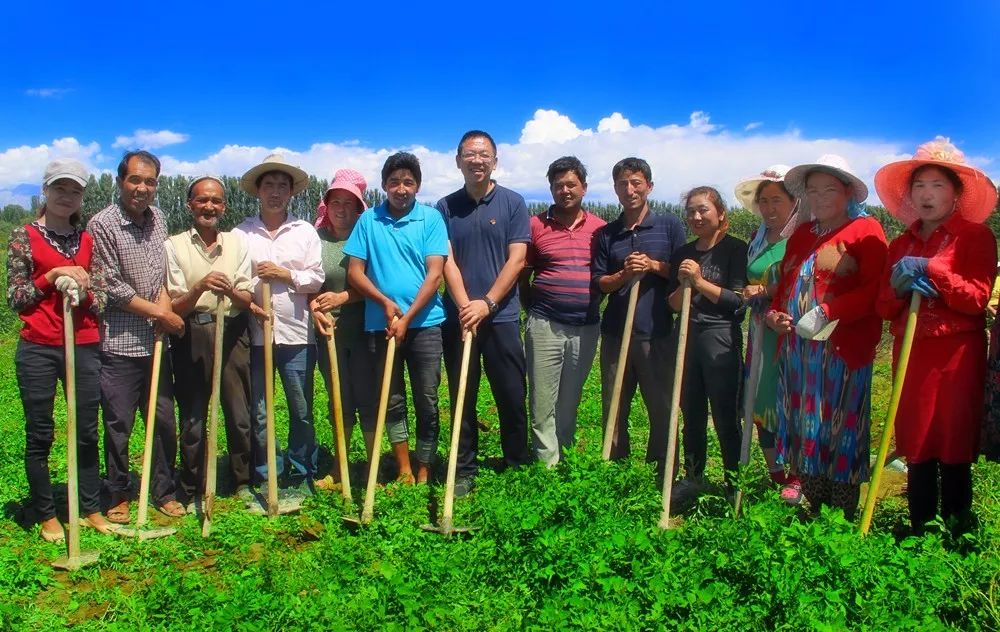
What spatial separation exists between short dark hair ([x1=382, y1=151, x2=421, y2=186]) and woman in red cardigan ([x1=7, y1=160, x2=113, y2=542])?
185 cm

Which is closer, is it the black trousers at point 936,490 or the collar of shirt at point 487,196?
the black trousers at point 936,490

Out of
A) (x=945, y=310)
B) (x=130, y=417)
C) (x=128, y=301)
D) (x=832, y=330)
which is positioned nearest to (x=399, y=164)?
(x=128, y=301)

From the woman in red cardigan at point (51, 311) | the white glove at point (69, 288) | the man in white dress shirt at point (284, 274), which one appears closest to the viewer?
the white glove at point (69, 288)

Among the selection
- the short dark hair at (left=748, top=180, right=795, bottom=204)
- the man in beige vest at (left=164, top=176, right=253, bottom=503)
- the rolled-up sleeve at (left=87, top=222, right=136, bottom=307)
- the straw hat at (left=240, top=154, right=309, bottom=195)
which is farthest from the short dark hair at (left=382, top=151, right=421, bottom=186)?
the short dark hair at (left=748, top=180, right=795, bottom=204)

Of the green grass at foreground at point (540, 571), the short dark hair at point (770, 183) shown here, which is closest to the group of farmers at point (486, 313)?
the short dark hair at point (770, 183)

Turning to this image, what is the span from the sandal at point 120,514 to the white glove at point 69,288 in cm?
148

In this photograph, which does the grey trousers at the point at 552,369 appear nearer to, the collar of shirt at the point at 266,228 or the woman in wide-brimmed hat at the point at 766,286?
the woman in wide-brimmed hat at the point at 766,286

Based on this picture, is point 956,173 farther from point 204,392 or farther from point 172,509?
point 172,509

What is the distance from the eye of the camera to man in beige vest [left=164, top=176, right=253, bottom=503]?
4621 millimetres

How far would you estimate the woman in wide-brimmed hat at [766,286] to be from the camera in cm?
434

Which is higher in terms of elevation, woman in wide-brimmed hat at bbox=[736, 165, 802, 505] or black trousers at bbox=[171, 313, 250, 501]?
woman in wide-brimmed hat at bbox=[736, 165, 802, 505]

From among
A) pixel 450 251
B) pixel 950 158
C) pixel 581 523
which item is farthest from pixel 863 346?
pixel 450 251

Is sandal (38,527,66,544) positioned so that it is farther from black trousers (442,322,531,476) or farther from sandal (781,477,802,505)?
sandal (781,477,802,505)

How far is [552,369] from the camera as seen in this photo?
16.2 feet
